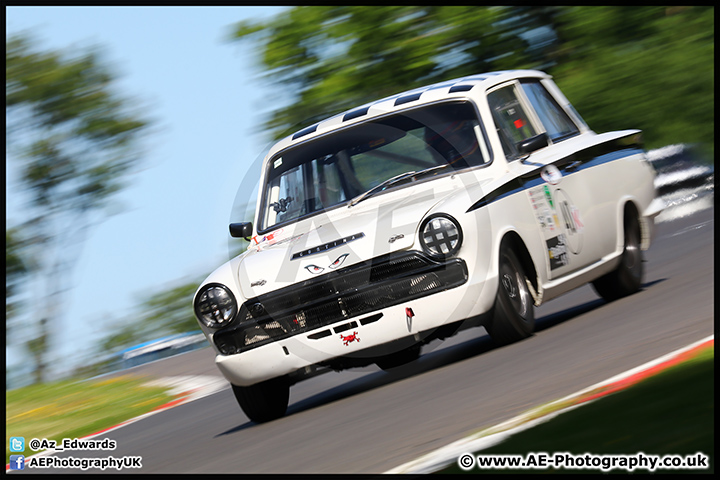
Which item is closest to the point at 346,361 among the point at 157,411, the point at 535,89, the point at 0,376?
the point at 535,89

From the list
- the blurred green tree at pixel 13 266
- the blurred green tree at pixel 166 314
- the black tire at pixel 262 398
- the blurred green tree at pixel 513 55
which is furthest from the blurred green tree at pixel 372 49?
the blurred green tree at pixel 166 314

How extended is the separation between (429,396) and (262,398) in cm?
133

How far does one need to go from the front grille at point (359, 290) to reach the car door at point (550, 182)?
102 centimetres

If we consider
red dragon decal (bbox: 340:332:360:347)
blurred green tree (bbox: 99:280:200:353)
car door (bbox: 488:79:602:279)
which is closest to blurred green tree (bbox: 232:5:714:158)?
car door (bbox: 488:79:602:279)

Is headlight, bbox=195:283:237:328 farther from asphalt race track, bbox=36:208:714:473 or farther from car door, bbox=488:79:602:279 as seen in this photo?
car door, bbox=488:79:602:279

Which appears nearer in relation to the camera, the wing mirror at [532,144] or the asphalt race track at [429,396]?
the asphalt race track at [429,396]

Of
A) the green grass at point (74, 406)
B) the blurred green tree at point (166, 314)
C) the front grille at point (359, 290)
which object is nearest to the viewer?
the front grille at point (359, 290)

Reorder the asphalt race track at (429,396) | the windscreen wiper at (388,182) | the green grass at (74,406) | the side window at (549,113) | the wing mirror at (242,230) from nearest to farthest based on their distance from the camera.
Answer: the asphalt race track at (429,396)
the windscreen wiper at (388,182)
the wing mirror at (242,230)
the side window at (549,113)
the green grass at (74,406)

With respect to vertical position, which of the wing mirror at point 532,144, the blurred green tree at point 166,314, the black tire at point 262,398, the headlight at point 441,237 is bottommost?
the blurred green tree at point 166,314

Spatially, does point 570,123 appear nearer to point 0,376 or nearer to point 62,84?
point 0,376

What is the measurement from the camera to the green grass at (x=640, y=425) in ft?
11.0

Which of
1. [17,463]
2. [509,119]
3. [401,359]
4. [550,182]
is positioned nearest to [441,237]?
[550,182]

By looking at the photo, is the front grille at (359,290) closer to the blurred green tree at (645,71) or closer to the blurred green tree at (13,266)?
the blurred green tree at (645,71)

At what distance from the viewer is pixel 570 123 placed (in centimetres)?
792
